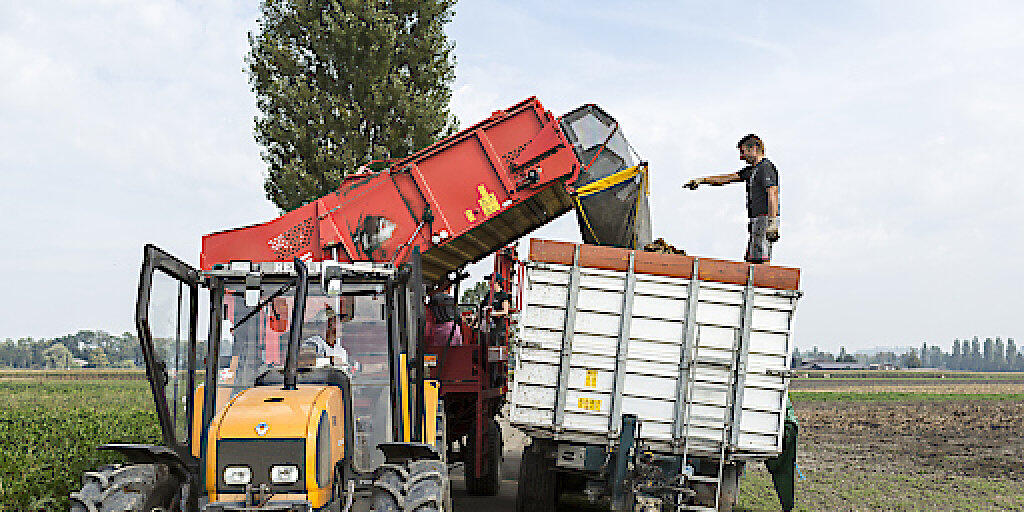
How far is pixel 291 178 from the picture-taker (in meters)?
20.4

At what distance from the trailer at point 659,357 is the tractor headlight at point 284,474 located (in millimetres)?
3099

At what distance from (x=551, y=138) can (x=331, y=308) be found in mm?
4317

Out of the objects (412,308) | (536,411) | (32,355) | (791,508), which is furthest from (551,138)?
(32,355)

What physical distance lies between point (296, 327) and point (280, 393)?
576mm

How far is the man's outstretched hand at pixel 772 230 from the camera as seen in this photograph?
10.0 metres

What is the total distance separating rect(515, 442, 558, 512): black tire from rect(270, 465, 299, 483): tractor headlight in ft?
12.2

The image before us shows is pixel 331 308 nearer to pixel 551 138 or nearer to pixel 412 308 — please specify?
pixel 412 308

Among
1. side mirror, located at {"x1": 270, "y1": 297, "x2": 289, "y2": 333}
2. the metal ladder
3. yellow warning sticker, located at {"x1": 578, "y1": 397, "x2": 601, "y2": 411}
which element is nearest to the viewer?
side mirror, located at {"x1": 270, "y1": 297, "x2": 289, "y2": 333}

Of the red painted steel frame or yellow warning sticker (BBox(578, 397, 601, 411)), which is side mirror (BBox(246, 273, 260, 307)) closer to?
yellow warning sticker (BBox(578, 397, 601, 411))

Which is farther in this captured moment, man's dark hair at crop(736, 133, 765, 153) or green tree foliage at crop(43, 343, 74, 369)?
green tree foliage at crop(43, 343, 74, 369)

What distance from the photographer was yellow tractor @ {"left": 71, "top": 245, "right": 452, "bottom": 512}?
6215mm

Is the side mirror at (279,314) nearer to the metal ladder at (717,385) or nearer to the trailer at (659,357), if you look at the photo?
the trailer at (659,357)

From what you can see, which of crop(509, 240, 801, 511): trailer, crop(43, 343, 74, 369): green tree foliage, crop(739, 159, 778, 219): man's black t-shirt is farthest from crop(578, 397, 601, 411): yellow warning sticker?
crop(43, 343, 74, 369): green tree foliage

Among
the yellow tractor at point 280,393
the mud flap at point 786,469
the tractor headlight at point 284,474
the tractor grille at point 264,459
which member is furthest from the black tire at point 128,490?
the mud flap at point 786,469
